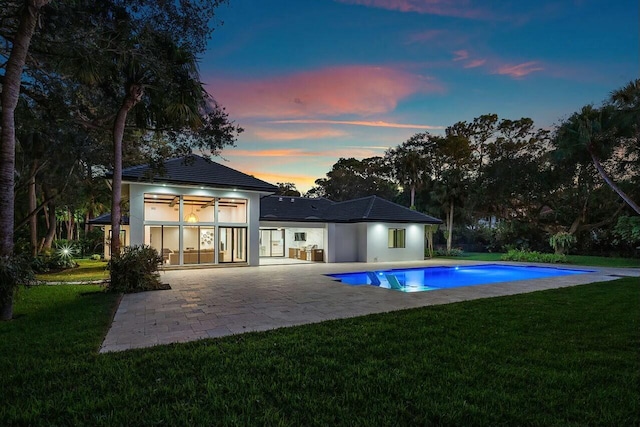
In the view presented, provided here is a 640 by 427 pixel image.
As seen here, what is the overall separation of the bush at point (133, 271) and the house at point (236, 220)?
3.92m

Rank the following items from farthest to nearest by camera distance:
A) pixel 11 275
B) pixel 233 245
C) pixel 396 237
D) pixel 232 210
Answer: pixel 396 237 → pixel 232 210 → pixel 233 245 → pixel 11 275

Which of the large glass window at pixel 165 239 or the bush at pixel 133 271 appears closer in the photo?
the bush at pixel 133 271

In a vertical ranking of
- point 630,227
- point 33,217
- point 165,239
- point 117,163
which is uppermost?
point 117,163

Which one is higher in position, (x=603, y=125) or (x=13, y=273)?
(x=603, y=125)

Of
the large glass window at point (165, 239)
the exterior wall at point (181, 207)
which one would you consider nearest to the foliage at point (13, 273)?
the exterior wall at point (181, 207)

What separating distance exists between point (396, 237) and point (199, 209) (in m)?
11.8

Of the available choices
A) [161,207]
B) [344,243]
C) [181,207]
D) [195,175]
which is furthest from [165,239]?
[344,243]

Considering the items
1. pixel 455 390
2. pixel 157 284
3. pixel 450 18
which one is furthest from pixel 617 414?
pixel 450 18

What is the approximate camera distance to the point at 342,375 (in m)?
3.47

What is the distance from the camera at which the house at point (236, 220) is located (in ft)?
45.7

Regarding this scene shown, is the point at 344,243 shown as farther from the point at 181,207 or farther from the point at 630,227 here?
the point at 630,227

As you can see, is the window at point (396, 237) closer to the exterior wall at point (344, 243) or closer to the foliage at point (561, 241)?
the exterior wall at point (344, 243)

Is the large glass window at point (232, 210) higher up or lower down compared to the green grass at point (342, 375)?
higher up

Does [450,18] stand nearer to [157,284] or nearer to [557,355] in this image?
[557,355]
